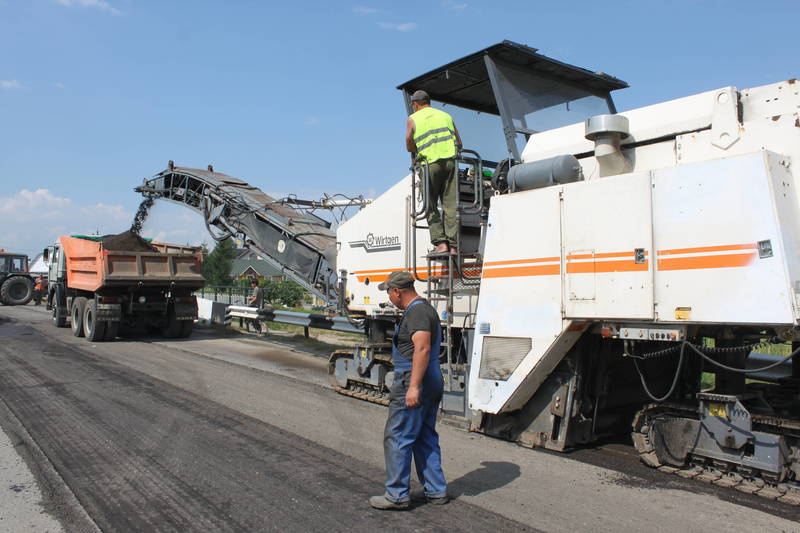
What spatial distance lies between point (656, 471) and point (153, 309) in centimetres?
1189

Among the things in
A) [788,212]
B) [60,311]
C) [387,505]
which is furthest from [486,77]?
[60,311]

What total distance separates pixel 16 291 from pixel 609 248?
2851 cm

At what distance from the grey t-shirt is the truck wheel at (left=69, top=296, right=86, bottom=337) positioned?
1221 centimetres

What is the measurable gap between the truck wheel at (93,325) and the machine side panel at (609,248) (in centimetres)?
1130

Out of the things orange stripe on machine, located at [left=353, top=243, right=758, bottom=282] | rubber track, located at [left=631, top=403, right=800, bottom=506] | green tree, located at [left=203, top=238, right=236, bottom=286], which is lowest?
rubber track, located at [left=631, top=403, right=800, bottom=506]

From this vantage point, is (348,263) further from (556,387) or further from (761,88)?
(761,88)

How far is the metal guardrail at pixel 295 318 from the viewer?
37.3ft

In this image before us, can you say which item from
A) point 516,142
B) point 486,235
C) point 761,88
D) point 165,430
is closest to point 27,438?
point 165,430

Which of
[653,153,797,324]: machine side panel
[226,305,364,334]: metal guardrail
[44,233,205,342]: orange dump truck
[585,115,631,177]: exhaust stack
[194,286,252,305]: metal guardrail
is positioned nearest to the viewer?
→ [653,153,797,324]: machine side panel

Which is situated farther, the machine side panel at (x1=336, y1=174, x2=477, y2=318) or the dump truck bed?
the dump truck bed

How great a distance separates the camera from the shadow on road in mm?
4430

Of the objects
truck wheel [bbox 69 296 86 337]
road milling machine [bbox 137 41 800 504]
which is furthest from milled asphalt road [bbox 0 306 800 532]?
truck wheel [bbox 69 296 86 337]

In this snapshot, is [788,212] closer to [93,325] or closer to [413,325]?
[413,325]

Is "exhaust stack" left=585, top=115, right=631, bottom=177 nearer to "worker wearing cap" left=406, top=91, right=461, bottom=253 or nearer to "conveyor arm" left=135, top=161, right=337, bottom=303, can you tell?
"worker wearing cap" left=406, top=91, right=461, bottom=253
